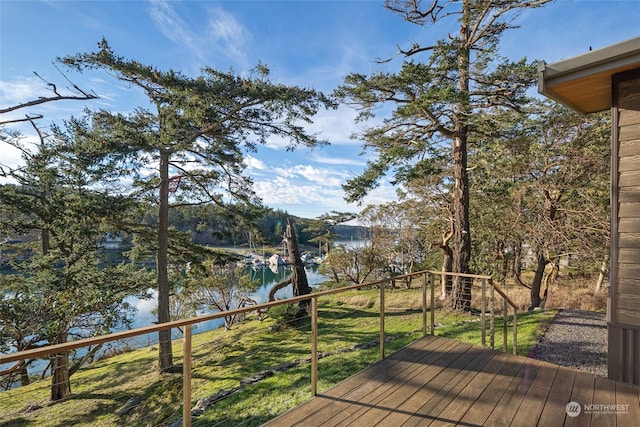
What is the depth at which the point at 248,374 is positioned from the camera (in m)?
6.43

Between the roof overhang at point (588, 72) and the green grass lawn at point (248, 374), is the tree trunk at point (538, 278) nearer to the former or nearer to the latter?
the green grass lawn at point (248, 374)

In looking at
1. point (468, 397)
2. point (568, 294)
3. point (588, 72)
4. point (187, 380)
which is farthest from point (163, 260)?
point (568, 294)

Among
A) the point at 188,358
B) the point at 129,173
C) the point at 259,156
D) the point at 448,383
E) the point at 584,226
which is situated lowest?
the point at 448,383

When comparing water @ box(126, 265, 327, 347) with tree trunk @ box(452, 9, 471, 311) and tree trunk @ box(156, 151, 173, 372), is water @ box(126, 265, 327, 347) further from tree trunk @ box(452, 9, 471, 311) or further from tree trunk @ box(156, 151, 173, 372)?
tree trunk @ box(452, 9, 471, 311)

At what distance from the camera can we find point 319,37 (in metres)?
8.62

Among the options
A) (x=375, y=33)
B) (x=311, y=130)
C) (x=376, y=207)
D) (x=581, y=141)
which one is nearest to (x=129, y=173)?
(x=311, y=130)

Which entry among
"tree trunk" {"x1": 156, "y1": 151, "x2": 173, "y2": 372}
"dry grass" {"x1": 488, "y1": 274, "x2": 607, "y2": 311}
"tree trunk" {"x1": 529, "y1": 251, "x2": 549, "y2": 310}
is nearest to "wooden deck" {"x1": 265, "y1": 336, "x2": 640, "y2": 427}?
"tree trunk" {"x1": 156, "y1": 151, "x2": 173, "y2": 372}

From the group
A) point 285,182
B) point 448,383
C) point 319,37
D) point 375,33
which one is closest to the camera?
point 448,383

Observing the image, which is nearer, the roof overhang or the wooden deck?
the wooden deck

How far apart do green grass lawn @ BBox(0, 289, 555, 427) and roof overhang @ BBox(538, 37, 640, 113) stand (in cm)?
369

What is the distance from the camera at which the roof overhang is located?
244 cm

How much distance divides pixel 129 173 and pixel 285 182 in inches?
→ 513

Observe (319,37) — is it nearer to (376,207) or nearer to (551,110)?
(551,110)

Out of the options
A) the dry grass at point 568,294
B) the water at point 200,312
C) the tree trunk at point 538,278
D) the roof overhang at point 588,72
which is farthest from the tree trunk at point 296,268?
the roof overhang at point 588,72
